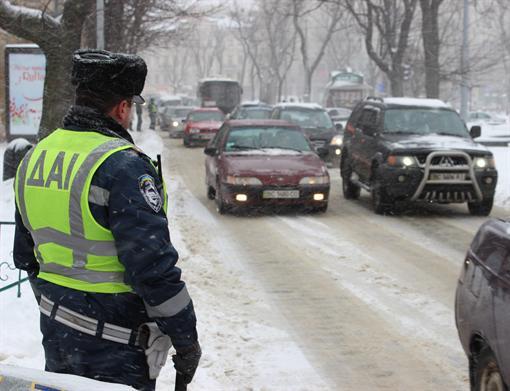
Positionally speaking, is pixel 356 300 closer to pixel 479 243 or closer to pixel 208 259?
pixel 208 259

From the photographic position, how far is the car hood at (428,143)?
1349 cm

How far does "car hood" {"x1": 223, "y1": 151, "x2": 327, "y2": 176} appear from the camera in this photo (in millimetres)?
13641

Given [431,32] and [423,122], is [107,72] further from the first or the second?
[431,32]

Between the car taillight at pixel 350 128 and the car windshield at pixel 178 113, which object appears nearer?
the car taillight at pixel 350 128

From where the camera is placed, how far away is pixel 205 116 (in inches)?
1401

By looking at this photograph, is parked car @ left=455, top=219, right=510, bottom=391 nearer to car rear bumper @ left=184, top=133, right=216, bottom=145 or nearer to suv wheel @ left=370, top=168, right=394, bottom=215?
suv wheel @ left=370, top=168, right=394, bottom=215

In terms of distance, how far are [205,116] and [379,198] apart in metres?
22.5

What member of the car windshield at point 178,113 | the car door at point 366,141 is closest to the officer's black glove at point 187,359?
the car door at point 366,141

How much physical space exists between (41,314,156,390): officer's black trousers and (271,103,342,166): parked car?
66.0 ft

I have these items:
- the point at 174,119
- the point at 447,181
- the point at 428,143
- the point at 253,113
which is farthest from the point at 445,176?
the point at 174,119

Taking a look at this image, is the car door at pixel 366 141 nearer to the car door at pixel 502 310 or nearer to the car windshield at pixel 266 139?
the car windshield at pixel 266 139

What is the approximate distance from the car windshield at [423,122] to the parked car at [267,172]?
60.5 inches

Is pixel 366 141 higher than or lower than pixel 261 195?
higher

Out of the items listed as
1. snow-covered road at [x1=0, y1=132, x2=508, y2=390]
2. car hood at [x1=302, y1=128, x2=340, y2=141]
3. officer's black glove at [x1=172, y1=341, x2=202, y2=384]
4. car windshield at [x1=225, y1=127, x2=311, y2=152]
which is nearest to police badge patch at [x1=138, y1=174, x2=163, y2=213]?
officer's black glove at [x1=172, y1=341, x2=202, y2=384]
